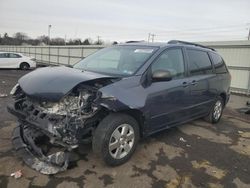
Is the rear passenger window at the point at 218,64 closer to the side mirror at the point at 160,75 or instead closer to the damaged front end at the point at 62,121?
the side mirror at the point at 160,75

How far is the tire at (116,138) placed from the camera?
3486mm

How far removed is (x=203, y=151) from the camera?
15.0 ft

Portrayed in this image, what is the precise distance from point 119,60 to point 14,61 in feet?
53.5

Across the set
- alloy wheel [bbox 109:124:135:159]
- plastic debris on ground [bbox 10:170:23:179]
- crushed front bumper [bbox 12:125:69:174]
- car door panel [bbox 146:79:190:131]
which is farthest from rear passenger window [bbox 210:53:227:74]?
plastic debris on ground [bbox 10:170:23:179]

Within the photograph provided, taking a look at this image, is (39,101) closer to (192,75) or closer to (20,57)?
(192,75)

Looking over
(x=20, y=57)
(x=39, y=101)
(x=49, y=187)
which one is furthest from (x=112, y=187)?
(x=20, y=57)

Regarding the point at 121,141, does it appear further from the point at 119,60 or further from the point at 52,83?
the point at 119,60

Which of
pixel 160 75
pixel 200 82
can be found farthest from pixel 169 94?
pixel 200 82

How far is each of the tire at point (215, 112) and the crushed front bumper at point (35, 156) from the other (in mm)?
3817

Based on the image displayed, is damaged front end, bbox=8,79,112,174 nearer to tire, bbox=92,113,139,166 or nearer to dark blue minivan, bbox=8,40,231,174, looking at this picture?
dark blue minivan, bbox=8,40,231,174

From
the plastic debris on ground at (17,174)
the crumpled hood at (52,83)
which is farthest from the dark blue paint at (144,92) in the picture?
the plastic debris on ground at (17,174)

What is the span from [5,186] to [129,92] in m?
1.96

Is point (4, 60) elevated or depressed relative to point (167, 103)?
depressed

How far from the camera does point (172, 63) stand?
15.4 feet
